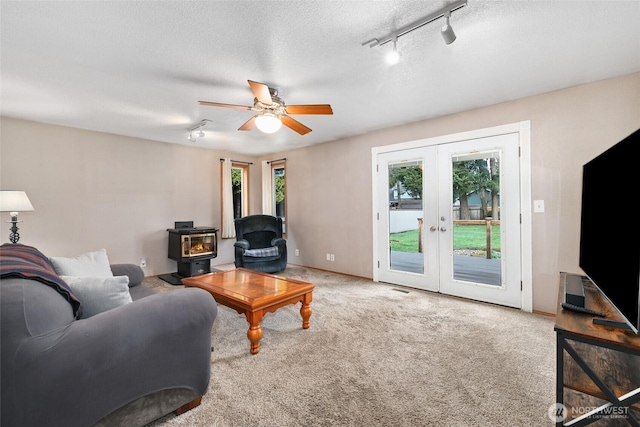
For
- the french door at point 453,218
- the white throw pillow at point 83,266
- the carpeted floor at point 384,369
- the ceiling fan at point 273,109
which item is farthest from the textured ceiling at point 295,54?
the carpeted floor at point 384,369

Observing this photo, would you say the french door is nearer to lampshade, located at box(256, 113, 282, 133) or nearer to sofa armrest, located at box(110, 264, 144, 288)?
lampshade, located at box(256, 113, 282, 133)

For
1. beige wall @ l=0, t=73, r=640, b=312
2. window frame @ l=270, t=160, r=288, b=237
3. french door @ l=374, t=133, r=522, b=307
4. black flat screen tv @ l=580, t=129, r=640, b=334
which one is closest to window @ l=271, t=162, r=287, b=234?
window frame @ l=270, t=160, r=288, b=237

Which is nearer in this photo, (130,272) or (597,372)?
(597,372)

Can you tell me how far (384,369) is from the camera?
6.52ft

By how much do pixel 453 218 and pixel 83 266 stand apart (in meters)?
3.86

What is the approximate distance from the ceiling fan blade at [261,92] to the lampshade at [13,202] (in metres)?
2.94

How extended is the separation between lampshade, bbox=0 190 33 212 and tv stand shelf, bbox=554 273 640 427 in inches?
187

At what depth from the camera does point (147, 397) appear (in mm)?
1404

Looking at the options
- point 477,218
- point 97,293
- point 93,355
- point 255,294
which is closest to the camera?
point 93,355

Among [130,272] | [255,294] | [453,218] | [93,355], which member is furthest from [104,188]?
[453,218]

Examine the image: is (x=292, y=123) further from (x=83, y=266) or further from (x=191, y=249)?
(x=191, y=249)

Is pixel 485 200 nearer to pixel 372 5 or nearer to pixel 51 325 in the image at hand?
pixel 372 5

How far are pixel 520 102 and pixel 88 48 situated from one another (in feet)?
13.5

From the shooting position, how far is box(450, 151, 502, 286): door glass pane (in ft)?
10.6
